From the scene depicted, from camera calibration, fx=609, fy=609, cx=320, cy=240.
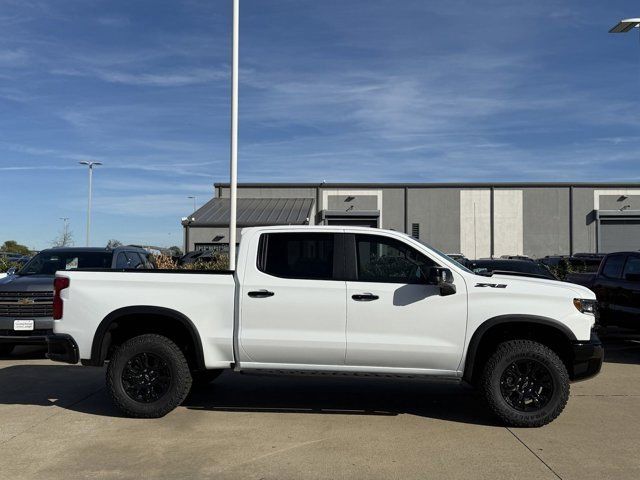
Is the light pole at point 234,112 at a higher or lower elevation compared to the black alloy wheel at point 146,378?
higher

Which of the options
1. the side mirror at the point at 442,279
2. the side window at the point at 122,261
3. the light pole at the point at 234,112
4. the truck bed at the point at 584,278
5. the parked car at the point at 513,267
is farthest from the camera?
the parked car at the point at 513,267

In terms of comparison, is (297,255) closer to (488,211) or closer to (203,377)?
(203,377)

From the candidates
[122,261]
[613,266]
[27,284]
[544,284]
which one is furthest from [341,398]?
[613,266]

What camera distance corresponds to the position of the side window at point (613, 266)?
35.9 ft

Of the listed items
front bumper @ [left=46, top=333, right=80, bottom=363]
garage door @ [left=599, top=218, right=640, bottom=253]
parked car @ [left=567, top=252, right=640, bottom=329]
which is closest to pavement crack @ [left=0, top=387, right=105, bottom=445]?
front bumper @ [left=46, top=333, right=80, bottom=363]

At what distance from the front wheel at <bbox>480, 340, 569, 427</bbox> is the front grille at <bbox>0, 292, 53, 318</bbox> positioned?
6.80 meters

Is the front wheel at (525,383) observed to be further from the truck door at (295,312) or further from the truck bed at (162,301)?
the truck bed at (162,301)

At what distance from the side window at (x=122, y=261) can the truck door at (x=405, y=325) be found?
6.25 metres

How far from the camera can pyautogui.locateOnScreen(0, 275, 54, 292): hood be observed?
941 cm

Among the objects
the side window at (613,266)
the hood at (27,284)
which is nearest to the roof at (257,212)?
the side window at (613,266)

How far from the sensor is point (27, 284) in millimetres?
9547

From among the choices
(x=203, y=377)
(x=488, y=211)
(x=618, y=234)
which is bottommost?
(x=203, y=377)

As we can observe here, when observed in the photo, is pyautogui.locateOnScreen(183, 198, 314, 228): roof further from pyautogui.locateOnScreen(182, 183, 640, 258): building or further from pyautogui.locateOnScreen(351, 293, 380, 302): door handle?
pyautogui.locateOnScreen(351, 293, 380, 302): door handle

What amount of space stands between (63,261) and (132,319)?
5.03 metres
